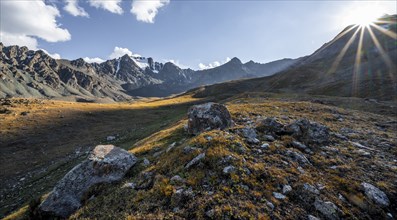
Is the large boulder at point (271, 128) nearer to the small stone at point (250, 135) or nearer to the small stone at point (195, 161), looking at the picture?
the small stone at point (250, 135)

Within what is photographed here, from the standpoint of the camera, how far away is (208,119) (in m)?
20.6

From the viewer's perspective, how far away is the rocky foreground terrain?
31.6ft

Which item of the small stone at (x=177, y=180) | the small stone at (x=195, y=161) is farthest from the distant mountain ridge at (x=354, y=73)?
the small stone at (x=177, y=180)

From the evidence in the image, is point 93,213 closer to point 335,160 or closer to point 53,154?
point 335,160

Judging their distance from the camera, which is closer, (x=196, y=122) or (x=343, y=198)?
(x=343, y=198)

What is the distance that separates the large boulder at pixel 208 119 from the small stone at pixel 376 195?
11.2m

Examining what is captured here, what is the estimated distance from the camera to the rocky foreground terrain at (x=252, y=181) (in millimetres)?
9633

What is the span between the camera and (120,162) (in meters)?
14.4

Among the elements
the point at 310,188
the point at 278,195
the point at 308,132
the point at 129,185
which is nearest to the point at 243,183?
the point at 278,195

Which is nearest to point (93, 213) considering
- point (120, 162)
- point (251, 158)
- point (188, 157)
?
point (120, 162)

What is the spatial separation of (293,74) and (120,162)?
14103cm

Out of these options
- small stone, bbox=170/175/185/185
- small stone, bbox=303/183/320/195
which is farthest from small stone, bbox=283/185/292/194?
small stone, bbox=170/175/185/185

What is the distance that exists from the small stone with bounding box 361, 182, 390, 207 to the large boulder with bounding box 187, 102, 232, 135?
11190mm

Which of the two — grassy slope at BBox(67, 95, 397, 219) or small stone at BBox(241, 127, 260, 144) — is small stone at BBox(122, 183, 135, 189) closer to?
grassy slope at BBox(67, 95, 397, 219)
